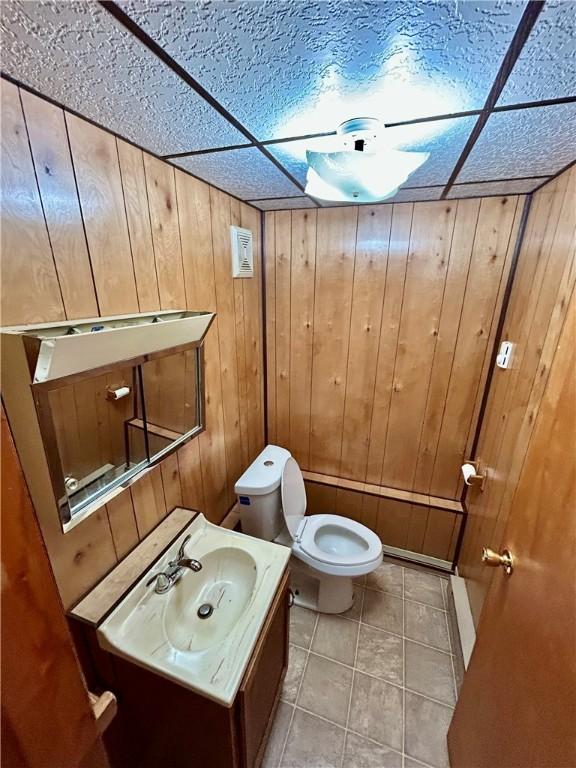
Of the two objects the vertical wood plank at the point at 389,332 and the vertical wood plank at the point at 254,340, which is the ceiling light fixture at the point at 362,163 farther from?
the vertical wood plank at the point at 254,340

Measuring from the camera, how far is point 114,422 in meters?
1.01

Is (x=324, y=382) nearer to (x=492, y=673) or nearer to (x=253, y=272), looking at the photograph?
(x=253, y=272)

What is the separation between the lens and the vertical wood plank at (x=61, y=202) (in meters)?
0.74

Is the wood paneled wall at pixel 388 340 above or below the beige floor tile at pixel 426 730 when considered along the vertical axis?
above

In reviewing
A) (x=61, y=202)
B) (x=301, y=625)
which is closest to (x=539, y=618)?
(x=301, y=625)

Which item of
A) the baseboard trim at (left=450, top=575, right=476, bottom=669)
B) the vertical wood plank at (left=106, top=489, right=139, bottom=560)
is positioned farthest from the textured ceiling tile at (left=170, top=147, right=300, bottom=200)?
the baseboard trim at (left=450, top=575, right=476, bottom=669)

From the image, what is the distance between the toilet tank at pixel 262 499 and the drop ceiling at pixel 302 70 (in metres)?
1.39

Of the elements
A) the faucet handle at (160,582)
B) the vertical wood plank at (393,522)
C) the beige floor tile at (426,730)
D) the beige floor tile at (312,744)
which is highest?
the faucet handle at (160,582)

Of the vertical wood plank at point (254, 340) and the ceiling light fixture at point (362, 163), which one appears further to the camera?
the vertical wood plank at point (254, 340)

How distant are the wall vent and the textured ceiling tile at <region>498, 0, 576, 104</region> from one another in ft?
3.68

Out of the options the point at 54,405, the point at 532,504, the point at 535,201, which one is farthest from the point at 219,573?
the point at 535,201

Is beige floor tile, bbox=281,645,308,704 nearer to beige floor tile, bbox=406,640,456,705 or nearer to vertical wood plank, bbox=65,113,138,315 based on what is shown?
beige floor tile, bbox=406,640,456,705

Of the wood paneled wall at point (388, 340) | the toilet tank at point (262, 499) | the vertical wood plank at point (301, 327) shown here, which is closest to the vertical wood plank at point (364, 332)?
the wood paneled wall at point (388, 340)

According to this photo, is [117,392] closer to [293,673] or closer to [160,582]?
[160,582]
